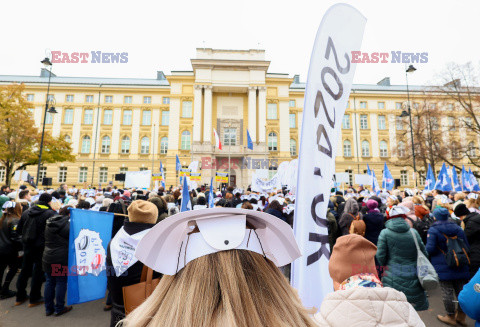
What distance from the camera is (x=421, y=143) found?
1083 inches

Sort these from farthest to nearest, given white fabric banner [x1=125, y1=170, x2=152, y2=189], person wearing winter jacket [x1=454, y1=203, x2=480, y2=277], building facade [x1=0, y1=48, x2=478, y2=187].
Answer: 1. building facade [x1=0, y1=48, x2=478, y2=187]
2. white fabric banner [x1=125, y1=170, x2=152, y2=189]
3. person wearing winter jacket [x1=454, y1=203, x2=480, y2=277]

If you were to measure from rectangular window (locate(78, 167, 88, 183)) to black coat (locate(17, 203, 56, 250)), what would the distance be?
122 ft

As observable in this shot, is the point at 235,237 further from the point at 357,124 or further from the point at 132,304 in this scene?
the point at 357,124

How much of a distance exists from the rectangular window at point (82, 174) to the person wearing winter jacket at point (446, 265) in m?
41.5

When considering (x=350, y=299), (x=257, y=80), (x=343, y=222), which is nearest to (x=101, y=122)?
(x=257, y=80)

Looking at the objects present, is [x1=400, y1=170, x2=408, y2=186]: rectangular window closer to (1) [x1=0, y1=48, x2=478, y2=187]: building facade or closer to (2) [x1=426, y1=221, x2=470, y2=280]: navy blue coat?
(1) [x1=0, y1=48, x2=478, y2=187]: building facade

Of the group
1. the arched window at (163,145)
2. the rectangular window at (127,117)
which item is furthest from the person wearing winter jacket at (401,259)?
the rectangular window at (127,117)

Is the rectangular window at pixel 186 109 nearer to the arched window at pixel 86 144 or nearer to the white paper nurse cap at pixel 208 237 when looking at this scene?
the arched window at pixel 86 144

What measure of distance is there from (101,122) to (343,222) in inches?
1621

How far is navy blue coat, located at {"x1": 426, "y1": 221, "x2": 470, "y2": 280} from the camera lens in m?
3.98

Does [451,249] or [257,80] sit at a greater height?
[257,80]

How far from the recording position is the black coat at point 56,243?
14.5ft

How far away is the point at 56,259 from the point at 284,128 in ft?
114

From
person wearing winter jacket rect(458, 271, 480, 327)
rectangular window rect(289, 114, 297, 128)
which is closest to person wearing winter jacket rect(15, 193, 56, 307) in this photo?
person wearing winter jacket rect(458, 271, 480, 327)
